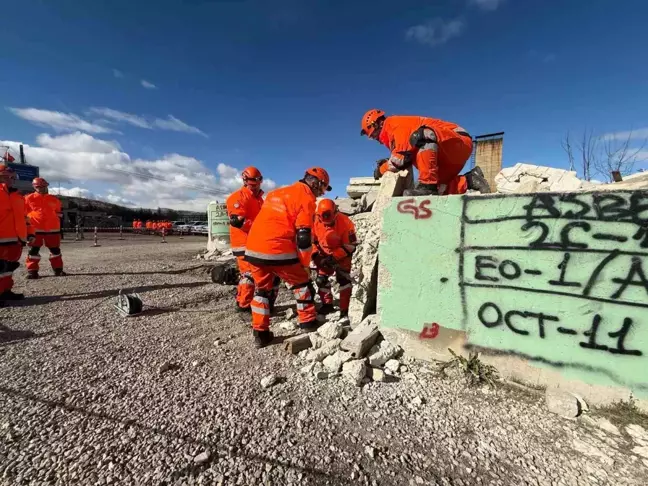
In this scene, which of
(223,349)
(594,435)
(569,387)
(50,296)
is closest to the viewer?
(594,435)

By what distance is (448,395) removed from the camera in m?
2.54

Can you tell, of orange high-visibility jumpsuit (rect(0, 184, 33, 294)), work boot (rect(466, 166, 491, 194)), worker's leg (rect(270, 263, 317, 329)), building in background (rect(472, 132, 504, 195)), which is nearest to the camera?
worker's leg (rect(270, 263, 317, 329))

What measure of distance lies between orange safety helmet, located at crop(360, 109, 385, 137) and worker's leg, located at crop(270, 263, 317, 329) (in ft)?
6.65

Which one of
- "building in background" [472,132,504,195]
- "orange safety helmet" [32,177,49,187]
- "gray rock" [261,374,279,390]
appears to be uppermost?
"building in background" [472,132,504,195]

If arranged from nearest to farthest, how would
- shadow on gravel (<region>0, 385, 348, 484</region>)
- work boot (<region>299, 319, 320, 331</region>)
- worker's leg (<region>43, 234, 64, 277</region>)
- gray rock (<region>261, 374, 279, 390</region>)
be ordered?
shadow on gravel (<region>0, 385, 348, 484</region>) < gray rock (<region>261, 374, 279, 390</region>) < work boot (<region>299, 319, 320, 331</region>) < worker's leg (<region>43, 234, 64, 277</region>)

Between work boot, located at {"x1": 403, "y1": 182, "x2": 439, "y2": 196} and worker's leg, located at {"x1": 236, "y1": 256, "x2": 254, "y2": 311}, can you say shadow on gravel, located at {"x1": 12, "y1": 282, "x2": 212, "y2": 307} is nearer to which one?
worker's leg, located at {"x1": 236, "y1": 256, "x2": 254, "y2": 311}

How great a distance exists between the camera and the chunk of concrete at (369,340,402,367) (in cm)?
298

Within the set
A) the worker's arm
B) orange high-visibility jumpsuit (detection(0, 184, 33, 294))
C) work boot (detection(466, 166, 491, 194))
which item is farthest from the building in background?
orange high-visibility jumpsuit (detection(0, 184, 33, 294))

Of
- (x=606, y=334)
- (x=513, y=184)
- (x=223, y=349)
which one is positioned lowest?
(x=223, y=349)

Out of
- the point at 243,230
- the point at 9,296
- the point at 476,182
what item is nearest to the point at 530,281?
the point at 476,182

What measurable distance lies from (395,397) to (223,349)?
6.56ft

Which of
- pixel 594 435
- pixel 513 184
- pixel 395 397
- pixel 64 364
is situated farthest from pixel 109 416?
pixel 513 184

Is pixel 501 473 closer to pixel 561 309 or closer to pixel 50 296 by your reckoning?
pixel 561 309

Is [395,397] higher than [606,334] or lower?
lower
